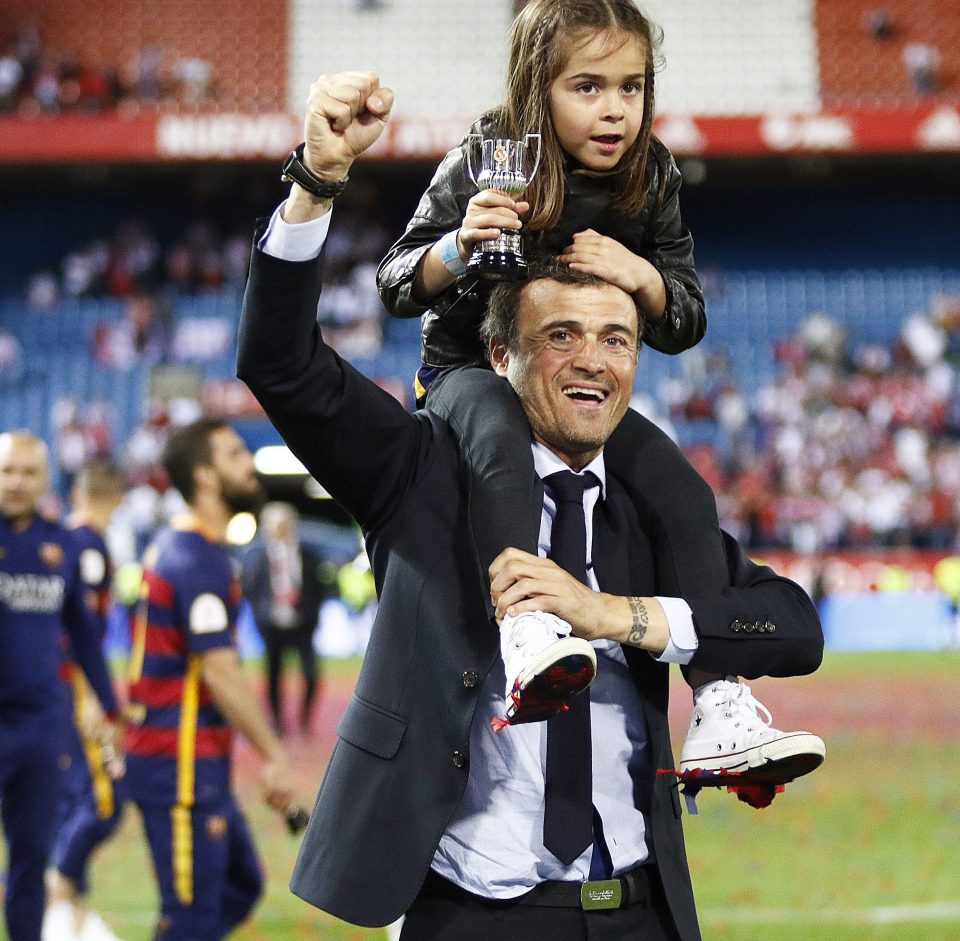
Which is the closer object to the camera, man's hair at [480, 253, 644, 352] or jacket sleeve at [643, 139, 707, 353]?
man's hair at [480, 253, 644, 352]

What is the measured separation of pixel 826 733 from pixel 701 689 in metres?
10.1

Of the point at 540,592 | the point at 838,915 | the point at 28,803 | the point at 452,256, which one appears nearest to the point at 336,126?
the point at 452,256

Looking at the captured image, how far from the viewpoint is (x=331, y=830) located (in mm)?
2732

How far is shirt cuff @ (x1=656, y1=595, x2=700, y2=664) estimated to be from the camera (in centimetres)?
277

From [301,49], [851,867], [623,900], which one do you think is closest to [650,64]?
[623,900]

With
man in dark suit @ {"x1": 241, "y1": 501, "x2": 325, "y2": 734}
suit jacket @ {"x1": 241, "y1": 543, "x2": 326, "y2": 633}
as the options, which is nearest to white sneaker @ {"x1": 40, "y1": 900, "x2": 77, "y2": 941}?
man in dark suit @ {"x1": 241, "y1": 501, "x2": 325, "y2": 734}

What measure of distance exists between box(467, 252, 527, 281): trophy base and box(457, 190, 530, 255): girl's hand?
0.03 meters

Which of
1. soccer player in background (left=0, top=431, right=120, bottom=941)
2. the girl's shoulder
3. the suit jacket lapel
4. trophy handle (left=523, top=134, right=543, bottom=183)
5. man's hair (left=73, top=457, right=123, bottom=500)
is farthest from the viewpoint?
man's hair (left=73, top=457, right=123, bottom=500)

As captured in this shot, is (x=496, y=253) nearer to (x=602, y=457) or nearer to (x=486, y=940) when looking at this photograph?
(x=602, y=457)

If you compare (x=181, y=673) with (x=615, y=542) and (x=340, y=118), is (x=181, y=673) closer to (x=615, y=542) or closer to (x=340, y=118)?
(x=615, y=542)

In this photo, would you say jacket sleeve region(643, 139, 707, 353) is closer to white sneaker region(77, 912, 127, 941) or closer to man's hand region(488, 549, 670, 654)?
man's hand region(488, 549, 670, 654)

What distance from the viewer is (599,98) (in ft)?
10.6

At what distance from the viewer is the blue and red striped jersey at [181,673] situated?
5516mm

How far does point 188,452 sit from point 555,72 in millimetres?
3223
